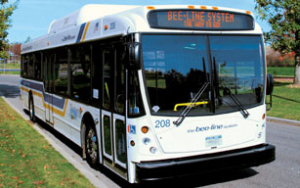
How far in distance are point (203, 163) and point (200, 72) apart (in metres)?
1.35

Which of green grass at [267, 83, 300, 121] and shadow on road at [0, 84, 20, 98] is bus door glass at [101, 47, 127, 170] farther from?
shadow on road at [0, 84, 20, 98]

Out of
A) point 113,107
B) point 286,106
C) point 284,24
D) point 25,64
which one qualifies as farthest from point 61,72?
point 284,24

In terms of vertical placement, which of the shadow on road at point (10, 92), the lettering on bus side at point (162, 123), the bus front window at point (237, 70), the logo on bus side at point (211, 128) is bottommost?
the shadow on road at point (10, 92)

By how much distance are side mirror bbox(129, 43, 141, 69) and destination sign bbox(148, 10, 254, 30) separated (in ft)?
1.80

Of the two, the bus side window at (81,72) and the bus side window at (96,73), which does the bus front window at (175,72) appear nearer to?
the bus side window at (96,73)

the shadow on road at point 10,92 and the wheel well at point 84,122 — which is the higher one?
the wheel well at point 84,122

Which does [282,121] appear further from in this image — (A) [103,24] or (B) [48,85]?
(A) [103,24]

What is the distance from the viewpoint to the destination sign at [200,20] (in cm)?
550

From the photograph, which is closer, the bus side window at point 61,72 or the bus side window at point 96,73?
the bus side window at point 96,73

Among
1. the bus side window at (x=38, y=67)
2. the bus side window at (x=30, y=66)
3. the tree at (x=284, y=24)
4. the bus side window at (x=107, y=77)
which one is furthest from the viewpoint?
the tree at (x=284, y=24)

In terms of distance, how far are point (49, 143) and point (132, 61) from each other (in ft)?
A: 15.8

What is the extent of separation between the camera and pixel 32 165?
6.94 metres

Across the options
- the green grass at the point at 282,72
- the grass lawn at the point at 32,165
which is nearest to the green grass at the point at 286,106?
the grass lawn at the point at 32,165

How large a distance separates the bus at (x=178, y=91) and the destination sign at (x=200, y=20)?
0.02 metres
